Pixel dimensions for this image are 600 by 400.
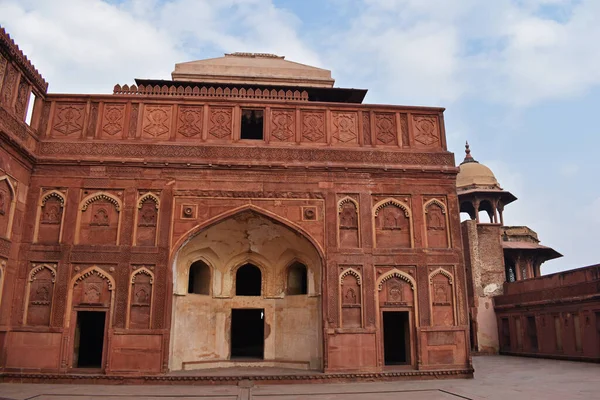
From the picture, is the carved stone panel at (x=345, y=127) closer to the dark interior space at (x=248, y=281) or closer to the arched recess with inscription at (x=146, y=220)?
the dark interior space at (x=248, y=281)

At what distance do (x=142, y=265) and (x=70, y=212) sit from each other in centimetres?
212

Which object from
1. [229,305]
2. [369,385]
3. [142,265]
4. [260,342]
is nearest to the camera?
[369,385]

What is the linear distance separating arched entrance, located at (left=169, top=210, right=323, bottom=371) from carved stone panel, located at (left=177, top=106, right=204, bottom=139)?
235 centimetres

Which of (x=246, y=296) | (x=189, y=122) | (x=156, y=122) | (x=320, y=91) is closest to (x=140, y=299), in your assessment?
(x=246, y=296)

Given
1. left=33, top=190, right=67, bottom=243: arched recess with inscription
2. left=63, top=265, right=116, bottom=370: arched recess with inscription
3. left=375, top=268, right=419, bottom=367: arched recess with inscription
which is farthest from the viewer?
left=375, top=268, right=419, bottom=367: arched recess with inscription

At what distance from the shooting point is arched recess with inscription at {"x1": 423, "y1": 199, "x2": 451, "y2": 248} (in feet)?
38.9

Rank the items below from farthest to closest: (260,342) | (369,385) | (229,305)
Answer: (260,342), (229,305), (369,385)

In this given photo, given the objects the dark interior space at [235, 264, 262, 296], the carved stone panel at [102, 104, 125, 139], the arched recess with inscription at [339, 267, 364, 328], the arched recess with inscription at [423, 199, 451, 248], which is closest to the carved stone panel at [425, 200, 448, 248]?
the arched recess with inscription at [423, 199, 451, 248]

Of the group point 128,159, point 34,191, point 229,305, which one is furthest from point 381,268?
point 34,191

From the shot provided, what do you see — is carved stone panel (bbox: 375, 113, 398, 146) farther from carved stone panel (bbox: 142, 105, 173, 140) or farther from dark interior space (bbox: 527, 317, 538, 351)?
dark interior space (bbox: 527, 317, 538, 351)

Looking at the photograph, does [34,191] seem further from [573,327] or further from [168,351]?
[573,327]

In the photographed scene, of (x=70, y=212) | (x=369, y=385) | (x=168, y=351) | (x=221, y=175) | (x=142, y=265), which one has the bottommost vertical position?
(x=369, y=385)

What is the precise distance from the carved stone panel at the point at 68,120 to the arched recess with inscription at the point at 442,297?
932 centimetres

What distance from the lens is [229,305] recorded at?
13.1 metres
